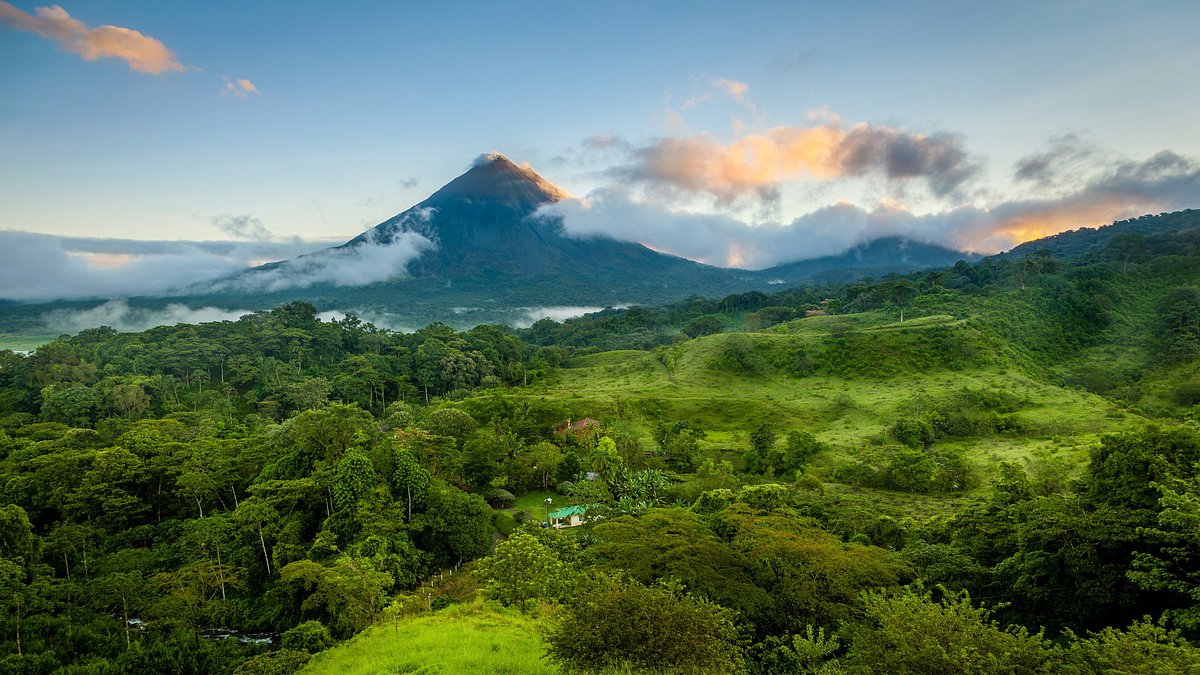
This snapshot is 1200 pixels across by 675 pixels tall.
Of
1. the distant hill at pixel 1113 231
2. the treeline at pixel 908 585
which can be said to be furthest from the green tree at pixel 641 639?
the distant hill at pixel 1113 231

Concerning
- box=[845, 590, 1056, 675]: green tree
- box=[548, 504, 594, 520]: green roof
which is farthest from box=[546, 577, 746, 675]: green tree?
box=[548, 504, 594, 520]: green roof

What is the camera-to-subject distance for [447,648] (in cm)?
1244

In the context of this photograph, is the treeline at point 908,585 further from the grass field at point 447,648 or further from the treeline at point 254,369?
the treeline at point 254,369

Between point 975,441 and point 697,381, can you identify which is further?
point 697,381

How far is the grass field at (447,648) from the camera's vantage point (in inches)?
445

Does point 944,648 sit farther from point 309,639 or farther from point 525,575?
point 309,639

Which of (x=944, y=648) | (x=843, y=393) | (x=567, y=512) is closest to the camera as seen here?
(x=944, y=648)

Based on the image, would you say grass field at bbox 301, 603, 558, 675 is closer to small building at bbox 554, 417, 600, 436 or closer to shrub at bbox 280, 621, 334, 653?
shrub at bbox 280, 621, 334, 653

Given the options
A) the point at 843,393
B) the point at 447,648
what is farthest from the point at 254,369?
the point at 843,393

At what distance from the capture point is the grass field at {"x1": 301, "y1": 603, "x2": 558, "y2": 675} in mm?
11312

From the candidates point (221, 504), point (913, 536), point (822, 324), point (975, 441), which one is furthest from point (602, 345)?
point (913, 536)

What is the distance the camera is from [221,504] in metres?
27.2

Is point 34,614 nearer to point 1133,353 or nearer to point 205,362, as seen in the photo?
point 205,362

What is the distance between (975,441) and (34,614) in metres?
50.3
